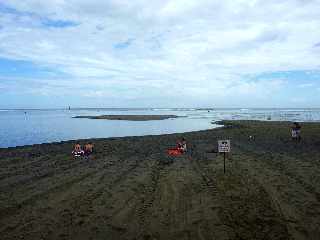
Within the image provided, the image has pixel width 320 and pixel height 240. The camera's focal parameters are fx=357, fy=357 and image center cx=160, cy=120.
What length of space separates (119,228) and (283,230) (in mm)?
4619

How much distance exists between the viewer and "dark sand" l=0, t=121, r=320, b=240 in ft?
33.2

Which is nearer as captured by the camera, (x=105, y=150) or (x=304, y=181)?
(x=304, y=181)

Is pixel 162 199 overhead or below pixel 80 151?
below

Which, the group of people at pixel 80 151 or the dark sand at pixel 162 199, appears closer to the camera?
the dark sand at pixel 162 199

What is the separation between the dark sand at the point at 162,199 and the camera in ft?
33.2

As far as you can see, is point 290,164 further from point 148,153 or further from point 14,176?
point 14,176

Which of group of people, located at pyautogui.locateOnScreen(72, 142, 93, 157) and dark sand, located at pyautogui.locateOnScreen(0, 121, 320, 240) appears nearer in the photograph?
dark sand, located at pyautogui.locateOnScreen(0, 121, 320, 240)

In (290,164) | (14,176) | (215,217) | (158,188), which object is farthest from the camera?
(290,164)

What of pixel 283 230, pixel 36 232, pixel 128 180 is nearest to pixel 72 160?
pixel 128 180

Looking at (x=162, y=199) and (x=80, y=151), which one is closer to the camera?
(x=162, y=199)

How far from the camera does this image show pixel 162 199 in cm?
1345

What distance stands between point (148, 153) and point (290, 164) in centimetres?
1073

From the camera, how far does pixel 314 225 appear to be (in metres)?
10.2

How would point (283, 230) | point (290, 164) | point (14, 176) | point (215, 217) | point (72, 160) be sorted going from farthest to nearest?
point (72, 160)
point (290, 164)
point (14, 176)
point (215, 217)
point (283, 230)
